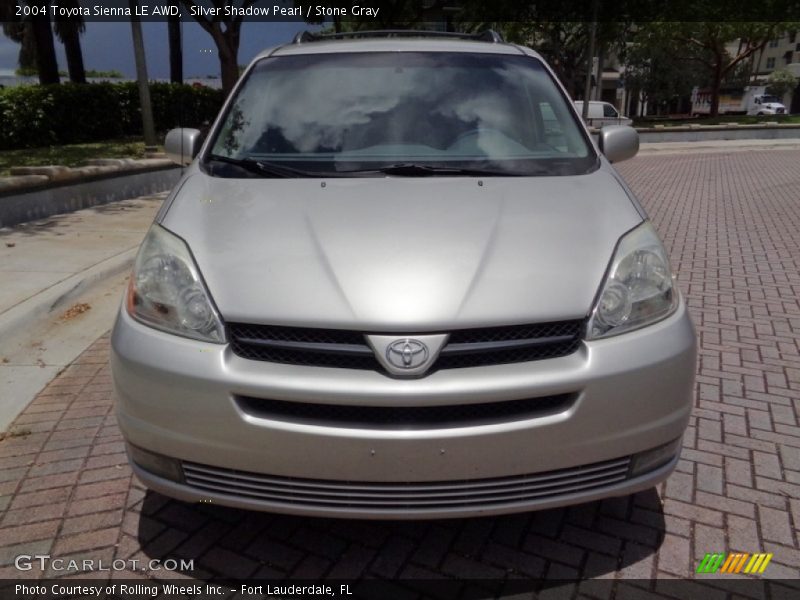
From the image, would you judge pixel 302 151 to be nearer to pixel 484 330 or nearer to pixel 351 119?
pixel 351 119

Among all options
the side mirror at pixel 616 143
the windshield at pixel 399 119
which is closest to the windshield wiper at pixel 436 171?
the windshield at pixel 399 119

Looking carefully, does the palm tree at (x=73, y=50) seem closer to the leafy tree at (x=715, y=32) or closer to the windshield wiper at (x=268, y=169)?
the windshield wiper at (x=268, y=169)

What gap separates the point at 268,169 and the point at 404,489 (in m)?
1.56

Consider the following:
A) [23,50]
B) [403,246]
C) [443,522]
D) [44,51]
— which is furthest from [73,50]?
[23,50]

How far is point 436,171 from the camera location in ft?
9.59

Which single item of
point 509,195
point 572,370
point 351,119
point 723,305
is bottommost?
point 723,305

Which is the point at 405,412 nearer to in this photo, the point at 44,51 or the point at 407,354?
the point at 407,354

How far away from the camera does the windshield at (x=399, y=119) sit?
3027 millimetres

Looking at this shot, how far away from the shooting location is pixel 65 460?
315cm

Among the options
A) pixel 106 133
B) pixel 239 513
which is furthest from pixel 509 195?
pixel 106 133

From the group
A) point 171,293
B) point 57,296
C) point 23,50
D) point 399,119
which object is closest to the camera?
point 171,293

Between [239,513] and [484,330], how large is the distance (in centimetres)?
134

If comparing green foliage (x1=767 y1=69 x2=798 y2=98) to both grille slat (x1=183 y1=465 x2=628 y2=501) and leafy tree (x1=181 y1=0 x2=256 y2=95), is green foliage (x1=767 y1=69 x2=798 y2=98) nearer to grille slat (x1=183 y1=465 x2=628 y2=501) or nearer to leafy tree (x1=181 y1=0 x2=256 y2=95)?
leafy tree (x1=181 y1=0 x2=256 y2=95)

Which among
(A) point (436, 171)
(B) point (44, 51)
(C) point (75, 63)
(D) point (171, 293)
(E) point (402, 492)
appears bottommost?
(E) point (402, 492)
